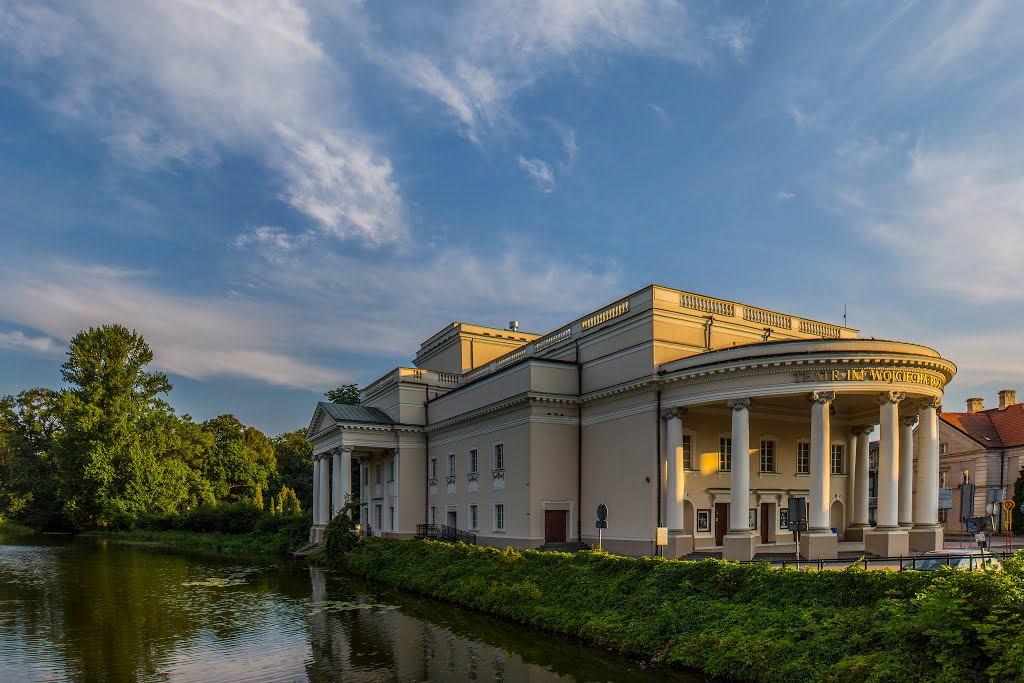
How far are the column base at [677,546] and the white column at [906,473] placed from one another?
797 cm

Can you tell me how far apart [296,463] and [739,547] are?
68.1 meters

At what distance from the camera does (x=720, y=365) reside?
25797 millimetres

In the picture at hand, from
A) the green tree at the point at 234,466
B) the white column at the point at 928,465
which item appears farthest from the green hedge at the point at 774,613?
the green tree at the point at 234,466

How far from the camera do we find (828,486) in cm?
2427

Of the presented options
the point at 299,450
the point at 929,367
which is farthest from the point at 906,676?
the point at 299,450

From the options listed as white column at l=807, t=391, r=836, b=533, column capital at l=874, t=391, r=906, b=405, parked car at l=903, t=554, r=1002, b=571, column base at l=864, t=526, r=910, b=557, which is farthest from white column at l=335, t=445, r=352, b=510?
parked car at l=903, t=554, r=1002, b=571

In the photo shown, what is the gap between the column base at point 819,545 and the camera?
23.7 meters

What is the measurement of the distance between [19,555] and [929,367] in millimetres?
52547

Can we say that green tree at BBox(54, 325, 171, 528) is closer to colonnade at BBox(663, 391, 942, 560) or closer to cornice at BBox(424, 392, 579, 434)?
cornice at BBox(424, 392, 579, 434)

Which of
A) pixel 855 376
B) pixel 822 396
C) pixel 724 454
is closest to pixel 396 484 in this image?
pixel 724 454

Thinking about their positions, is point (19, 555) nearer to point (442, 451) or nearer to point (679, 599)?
point (442, 451)

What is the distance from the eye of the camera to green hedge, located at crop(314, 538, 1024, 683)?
12.8m

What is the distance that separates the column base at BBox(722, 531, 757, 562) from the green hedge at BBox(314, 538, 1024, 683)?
4963mm

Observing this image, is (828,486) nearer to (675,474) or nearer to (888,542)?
(888,542)
